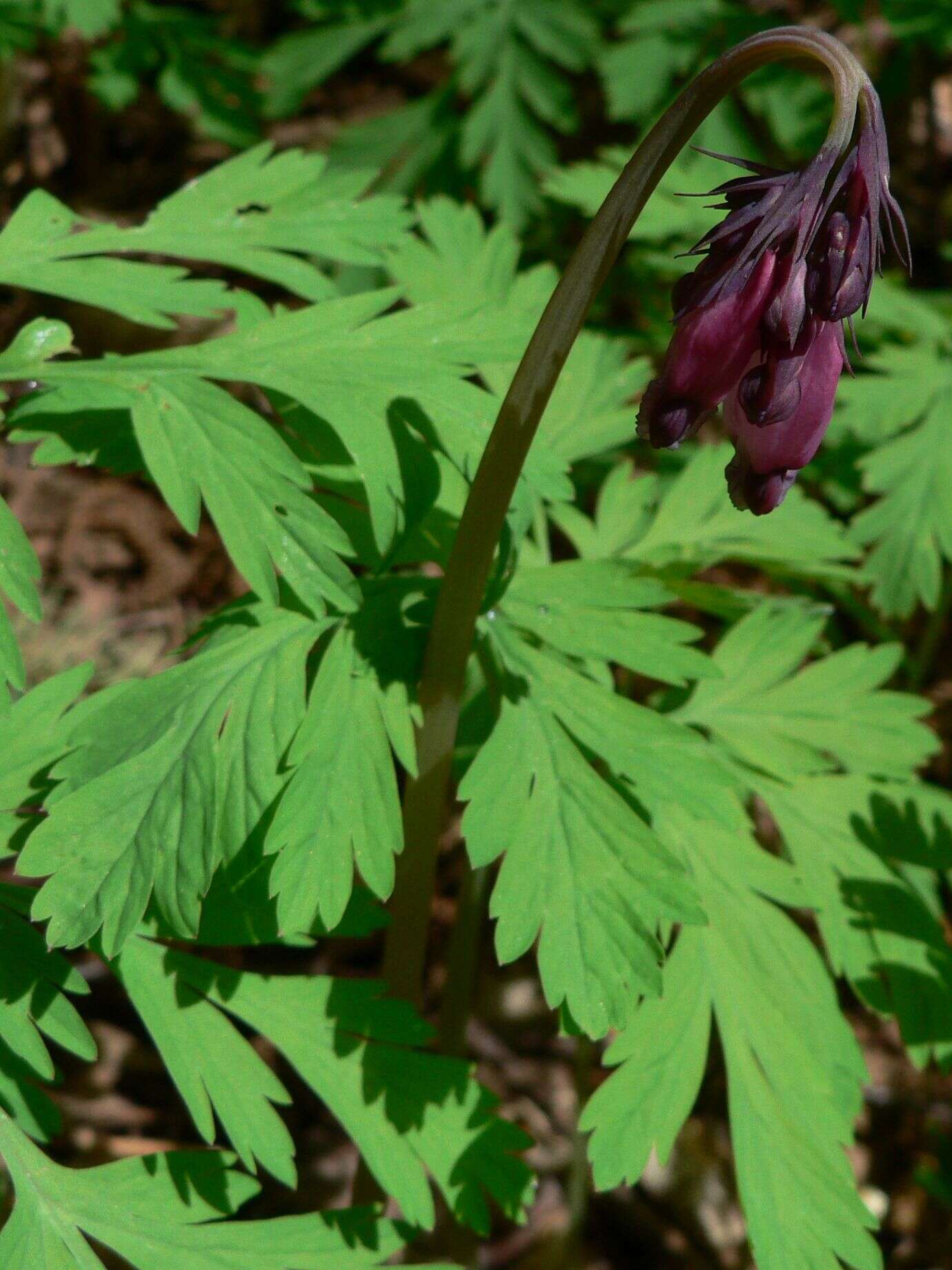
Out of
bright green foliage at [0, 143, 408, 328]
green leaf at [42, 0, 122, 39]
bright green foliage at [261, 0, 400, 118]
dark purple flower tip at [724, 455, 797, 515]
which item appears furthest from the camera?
bright green foliage at [261, 0, 400, 118]

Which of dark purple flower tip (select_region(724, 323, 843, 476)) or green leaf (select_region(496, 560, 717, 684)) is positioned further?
green leaf (select_region(496, 560, 717, 684))

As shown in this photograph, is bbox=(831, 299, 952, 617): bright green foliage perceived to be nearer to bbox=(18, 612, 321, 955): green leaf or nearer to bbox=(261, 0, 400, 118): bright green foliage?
bbox=(18, 612, 321, 955): green leaf

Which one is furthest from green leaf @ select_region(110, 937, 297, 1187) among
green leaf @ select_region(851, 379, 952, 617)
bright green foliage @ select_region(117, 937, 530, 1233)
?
green leaf @ select_region(851, 379, 952, 617)

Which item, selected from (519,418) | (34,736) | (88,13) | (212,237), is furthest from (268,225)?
(88,13)

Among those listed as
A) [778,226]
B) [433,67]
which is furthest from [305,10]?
[778,226]

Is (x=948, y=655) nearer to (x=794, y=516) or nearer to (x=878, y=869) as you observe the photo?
(x=794, y=516)

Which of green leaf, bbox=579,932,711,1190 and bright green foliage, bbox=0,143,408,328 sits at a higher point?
bright green foliage, bbox=0,143,408,328
